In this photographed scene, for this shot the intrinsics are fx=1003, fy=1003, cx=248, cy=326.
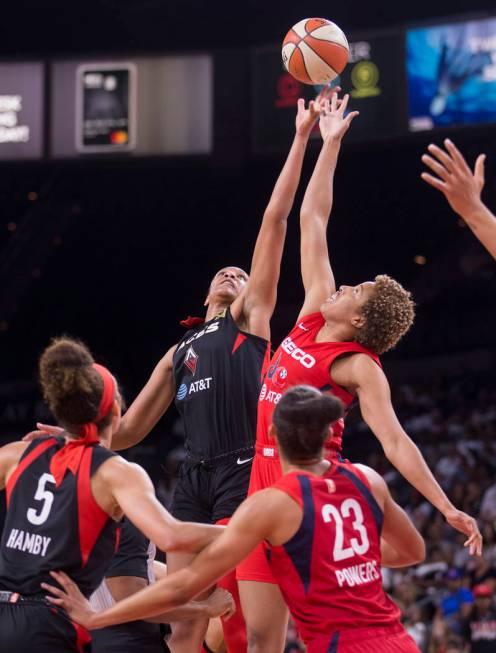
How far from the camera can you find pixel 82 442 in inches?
139

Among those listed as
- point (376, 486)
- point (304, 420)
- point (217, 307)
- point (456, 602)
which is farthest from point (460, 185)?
point (456, 602)

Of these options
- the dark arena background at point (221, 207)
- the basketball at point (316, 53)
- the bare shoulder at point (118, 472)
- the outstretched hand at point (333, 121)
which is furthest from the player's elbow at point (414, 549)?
the dark arena background at point (221, 207)

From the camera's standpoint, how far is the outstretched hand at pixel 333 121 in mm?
5281

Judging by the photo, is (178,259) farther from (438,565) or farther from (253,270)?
(253,270)

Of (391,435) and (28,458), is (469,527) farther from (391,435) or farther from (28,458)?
(28,458)

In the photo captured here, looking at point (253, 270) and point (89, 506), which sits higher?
point (253, 270)

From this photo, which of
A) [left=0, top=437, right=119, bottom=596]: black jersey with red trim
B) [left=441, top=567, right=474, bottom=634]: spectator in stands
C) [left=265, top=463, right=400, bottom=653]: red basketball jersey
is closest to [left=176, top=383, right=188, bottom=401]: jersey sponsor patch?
[left=0, top=437, right=119, bottom=596]: black jersey with red trim

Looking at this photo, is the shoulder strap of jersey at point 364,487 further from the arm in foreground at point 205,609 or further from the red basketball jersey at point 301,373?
the red basketball jersey at point 301,373

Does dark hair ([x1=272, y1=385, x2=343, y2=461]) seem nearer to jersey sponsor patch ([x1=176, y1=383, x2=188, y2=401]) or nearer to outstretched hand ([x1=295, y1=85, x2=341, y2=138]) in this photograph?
jersey sponsor patch ([x1=176, y1=383, x2=188, y2=401])

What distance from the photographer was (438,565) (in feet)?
36.5

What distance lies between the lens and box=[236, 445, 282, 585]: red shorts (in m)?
4.35

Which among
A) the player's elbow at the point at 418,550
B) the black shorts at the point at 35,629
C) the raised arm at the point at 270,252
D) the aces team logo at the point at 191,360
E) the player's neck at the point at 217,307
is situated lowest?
the black shorts at the point at 35,629

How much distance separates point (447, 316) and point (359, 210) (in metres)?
2.71

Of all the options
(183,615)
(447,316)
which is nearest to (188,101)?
(447,316)
